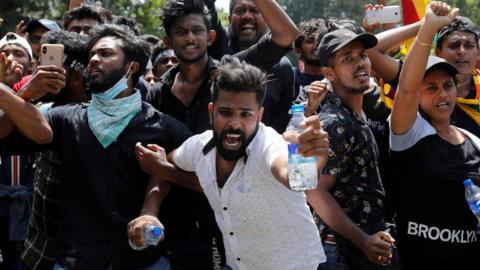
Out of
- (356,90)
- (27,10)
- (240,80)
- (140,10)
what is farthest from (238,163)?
(27,10)

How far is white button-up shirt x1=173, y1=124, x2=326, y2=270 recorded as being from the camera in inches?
151

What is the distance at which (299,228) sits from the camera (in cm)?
385

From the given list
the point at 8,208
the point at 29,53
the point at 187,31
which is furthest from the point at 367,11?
the point at 8,208

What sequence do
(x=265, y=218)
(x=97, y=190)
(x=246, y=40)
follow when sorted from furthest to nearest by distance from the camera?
1. (x=246, y=40)
2. (x=97, y=190)
3. (x=265, y=218)

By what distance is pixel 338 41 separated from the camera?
4.67 m

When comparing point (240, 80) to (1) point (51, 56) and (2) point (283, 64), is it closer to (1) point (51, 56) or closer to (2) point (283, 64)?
(1) point (51, 56)

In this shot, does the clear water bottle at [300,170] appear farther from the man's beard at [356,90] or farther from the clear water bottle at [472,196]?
the clear water bottle at [472,196]

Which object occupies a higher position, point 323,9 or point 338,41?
point 323,9

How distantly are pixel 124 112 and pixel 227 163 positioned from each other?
2.84ft

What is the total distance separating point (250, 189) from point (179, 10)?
194 cm

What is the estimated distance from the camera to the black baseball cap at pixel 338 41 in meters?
4.63

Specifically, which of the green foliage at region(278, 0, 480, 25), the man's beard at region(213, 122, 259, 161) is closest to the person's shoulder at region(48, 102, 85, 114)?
the man's beard at region(213, 122, 259, 161)

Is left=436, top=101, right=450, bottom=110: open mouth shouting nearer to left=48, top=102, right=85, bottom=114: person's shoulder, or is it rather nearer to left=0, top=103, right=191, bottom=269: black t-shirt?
left=0, top=103, right=191, bottom=269: black t-shirt

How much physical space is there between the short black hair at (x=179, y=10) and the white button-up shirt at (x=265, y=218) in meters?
1.69
